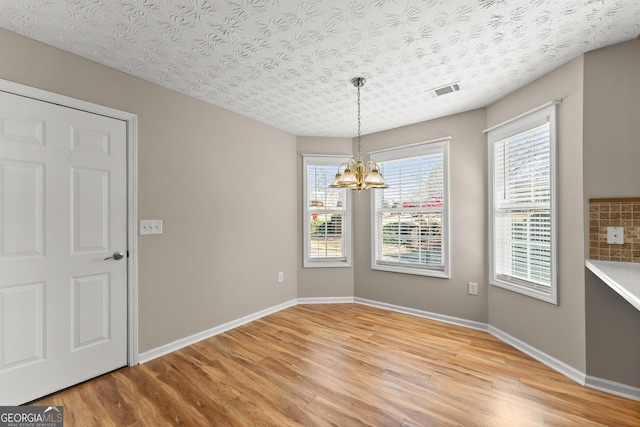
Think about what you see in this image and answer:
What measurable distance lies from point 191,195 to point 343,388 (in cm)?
232

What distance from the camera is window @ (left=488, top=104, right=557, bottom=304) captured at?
2443 mm

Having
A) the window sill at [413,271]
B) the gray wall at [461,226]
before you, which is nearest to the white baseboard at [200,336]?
the window sill at [413,271]

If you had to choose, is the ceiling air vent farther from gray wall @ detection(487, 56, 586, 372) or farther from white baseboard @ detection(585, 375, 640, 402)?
white baseboard @ detection(585, 375, 640, 402)

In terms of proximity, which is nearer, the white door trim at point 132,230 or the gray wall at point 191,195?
the gray wall at point 191,195

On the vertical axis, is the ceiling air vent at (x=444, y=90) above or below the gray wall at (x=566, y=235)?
above

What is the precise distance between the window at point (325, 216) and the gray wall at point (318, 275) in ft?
0.32

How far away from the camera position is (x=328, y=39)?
6.37 ft

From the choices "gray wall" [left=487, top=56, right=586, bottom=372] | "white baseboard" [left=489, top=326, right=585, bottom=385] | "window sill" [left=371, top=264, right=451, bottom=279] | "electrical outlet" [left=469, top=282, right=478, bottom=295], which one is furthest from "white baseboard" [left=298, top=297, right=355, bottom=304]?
"gray wall" [left=487, top=56, right=586, bottom=372]

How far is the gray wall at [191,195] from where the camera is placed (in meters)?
2.19

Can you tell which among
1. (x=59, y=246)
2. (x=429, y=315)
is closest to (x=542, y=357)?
(x=429, y=315)

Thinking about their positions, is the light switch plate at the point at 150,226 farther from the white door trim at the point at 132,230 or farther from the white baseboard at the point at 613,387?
the white baseboard at the point at 613,387

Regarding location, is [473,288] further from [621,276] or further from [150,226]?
[150,226]

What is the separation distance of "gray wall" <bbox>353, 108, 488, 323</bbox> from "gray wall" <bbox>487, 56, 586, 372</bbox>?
62 cm

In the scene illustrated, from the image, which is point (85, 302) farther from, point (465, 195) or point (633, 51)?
point (633, 51)
